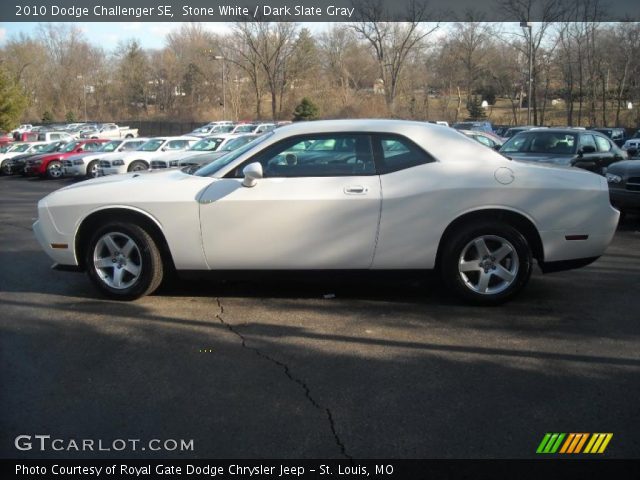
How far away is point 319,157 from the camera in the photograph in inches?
221

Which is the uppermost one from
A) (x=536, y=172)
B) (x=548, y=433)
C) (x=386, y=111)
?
(x=386, y=111)

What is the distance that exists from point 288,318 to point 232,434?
1.98 metres

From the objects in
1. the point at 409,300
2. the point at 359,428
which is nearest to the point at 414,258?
the point at 409,300

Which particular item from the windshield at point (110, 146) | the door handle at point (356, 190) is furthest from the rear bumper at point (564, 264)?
the windshield at point (110, 146)

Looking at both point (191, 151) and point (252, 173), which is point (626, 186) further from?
point (191, 151)

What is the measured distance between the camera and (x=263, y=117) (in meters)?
66.8

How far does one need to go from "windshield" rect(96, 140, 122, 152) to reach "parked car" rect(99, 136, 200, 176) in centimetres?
309

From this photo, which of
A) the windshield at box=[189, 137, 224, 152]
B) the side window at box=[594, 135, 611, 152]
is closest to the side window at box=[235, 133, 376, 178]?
the side window at box=[594, 135, 611, 152]

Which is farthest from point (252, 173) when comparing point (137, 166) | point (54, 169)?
point (54, 169)

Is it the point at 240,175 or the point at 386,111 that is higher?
the point at 386,111

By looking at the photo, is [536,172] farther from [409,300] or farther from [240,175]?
[240,175]

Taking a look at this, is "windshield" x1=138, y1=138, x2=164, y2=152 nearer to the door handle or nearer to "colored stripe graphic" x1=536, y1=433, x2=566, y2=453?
the door handle

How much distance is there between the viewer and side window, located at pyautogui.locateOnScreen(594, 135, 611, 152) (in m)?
12.4

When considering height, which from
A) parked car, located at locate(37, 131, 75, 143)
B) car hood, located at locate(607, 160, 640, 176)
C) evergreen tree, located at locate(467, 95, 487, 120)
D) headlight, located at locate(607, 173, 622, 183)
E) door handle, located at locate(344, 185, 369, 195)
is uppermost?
evergreen tree, located at locate(467, 95, 487, 120)
